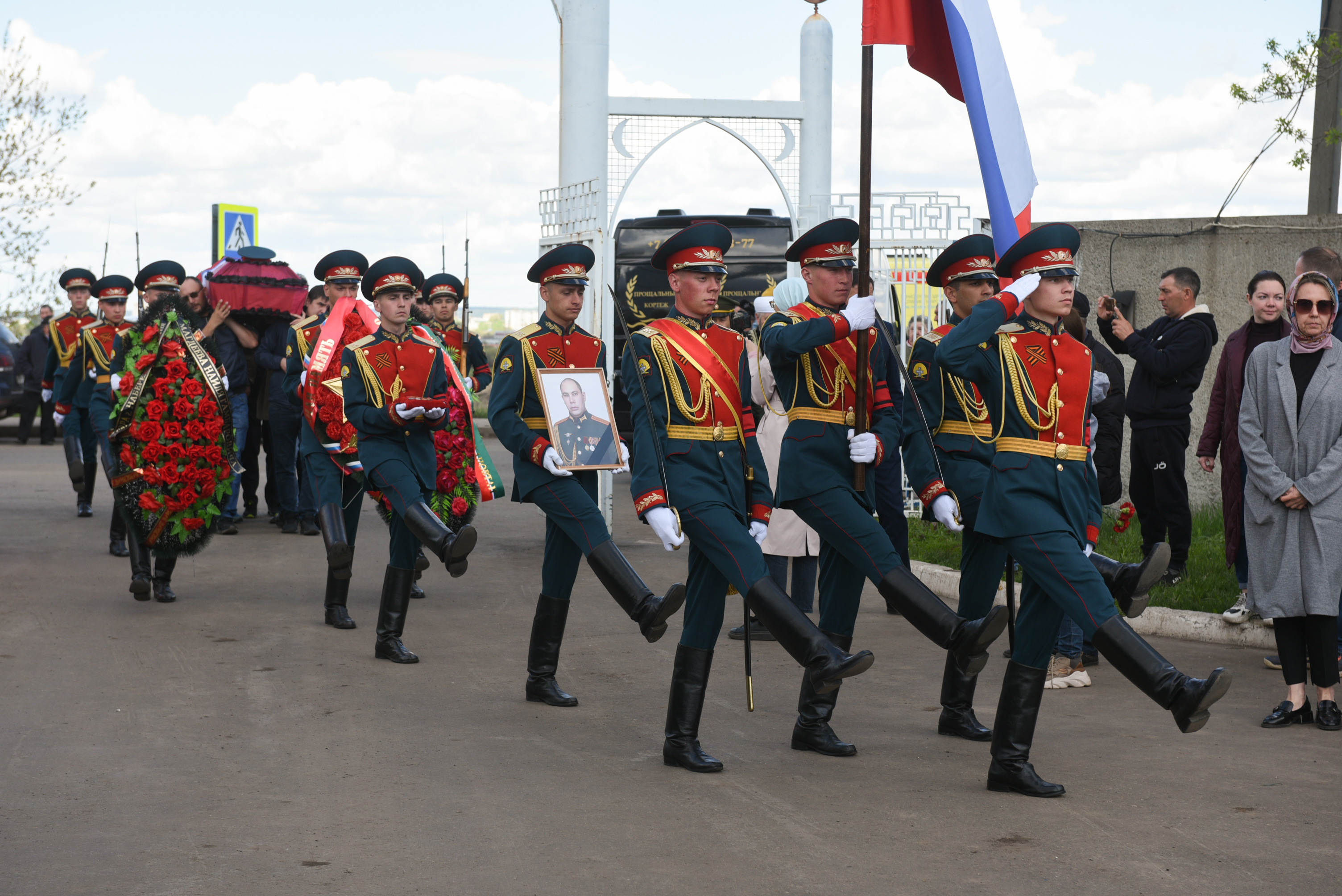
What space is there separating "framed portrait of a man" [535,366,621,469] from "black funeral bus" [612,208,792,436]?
9.04m

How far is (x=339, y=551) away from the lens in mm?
7898

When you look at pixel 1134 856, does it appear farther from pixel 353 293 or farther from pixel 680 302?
pixel 353 293

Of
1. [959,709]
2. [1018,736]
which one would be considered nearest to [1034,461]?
[1018,736]

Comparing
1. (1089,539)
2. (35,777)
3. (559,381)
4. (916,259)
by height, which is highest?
(916,259)

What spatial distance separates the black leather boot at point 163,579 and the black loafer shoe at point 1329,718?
650 centimetres

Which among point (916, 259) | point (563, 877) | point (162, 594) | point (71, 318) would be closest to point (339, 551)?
point (162, 594)

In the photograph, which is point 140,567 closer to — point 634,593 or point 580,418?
point 580,418

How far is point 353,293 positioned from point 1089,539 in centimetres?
508

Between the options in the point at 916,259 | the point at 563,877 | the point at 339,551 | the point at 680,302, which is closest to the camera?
the point at 563,877

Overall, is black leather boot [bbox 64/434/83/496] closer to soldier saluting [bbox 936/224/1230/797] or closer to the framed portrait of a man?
the framed portrait of a man

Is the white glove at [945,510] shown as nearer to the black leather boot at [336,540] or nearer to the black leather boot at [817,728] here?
the black leather boot at [817,728]

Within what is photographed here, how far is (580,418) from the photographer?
6.46 meters

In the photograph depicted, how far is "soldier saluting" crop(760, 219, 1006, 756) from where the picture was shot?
543 cm

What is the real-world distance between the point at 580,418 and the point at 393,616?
1762 mm
